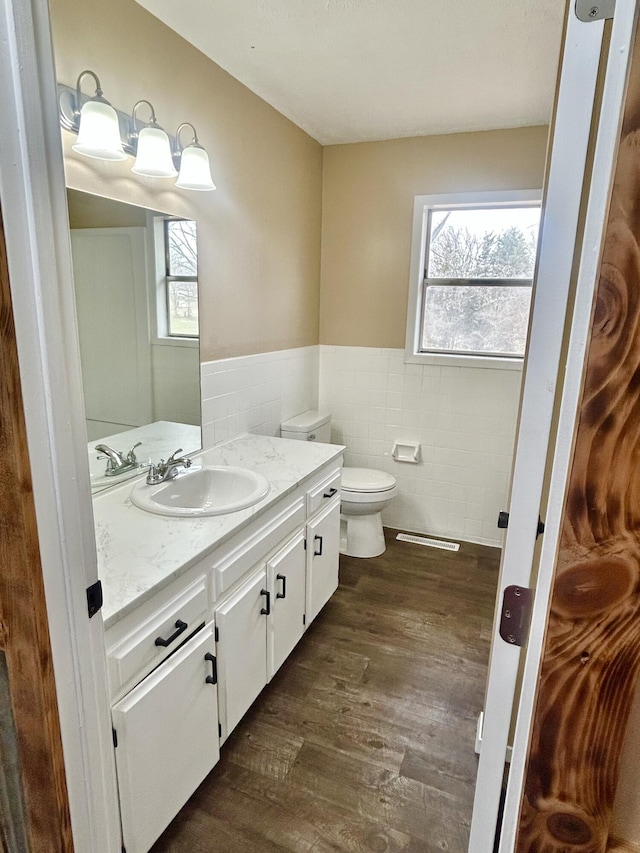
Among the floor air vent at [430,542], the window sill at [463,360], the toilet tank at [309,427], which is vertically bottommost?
the floor air vent at [430,542]

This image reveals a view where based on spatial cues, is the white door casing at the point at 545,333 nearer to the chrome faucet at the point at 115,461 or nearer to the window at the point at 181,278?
the chrome faucet at the point at 115,461

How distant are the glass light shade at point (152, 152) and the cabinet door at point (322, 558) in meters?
1.49

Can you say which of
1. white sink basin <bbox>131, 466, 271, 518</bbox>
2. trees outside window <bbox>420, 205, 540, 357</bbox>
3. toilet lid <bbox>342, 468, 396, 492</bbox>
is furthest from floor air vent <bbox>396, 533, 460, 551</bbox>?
white sink basin <bbox>131, 466, 271, 518</bbox>

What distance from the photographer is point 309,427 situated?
306 cm

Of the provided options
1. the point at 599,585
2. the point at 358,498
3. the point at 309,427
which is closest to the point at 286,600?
the point at 358,498

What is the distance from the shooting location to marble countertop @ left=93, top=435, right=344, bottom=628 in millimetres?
1194

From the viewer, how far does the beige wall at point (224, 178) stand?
1.61 meters

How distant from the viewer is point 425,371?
128 inches

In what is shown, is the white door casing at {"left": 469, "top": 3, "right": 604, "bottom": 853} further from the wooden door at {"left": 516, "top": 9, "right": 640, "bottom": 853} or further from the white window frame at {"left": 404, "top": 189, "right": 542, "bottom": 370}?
the white window frame at {"left": 404, "top": 189, "right": 542, "bottom": 370}

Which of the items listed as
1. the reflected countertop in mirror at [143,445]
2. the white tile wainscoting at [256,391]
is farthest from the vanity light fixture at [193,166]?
the reflected countertop in mirror at [143,445]

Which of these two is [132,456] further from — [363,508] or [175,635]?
[363,508]

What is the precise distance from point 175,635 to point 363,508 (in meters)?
1.79

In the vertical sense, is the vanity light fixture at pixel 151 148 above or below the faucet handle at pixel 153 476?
above

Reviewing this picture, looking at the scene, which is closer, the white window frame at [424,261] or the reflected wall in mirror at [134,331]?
the reflected wall in mirror at [134,331]
